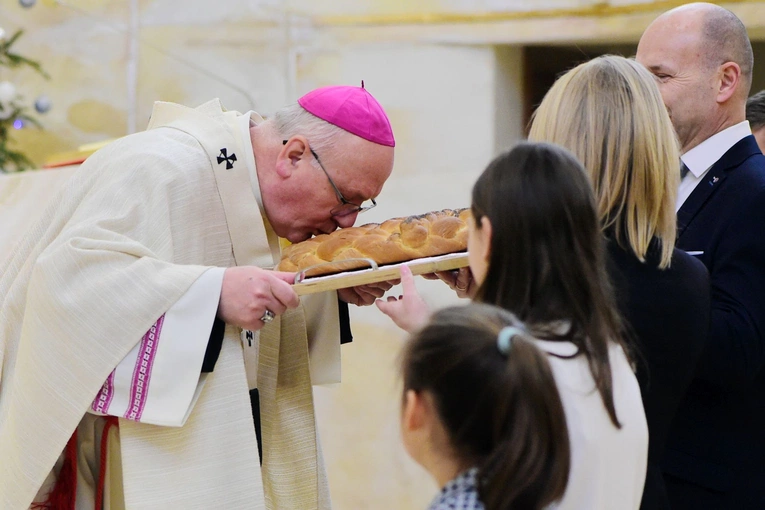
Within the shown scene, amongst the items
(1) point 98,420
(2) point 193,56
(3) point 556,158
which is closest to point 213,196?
(1) point 98,420

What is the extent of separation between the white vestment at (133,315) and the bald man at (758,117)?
188cm

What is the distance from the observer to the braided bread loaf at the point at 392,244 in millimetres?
2406

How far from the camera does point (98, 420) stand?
8.73 ft

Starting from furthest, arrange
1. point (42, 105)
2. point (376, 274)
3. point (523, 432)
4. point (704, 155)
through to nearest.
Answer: point (42, 105) < point (704, 155) < point (376, 274) < point (523, 432)

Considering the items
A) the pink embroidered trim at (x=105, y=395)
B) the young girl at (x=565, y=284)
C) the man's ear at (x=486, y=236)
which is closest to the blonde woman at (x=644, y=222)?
the young girl at (x=565, y=284)

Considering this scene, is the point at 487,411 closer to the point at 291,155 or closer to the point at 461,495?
the point at 461,495

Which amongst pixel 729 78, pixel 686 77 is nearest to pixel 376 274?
pixel 686 77

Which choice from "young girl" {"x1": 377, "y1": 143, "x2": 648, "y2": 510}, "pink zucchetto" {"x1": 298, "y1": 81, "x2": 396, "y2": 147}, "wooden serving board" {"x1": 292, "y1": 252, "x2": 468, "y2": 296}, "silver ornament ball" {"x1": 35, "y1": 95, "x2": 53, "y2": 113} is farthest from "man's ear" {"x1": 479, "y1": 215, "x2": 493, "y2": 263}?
"silver ornament ball" {"x1": 35, "y1": 95, "x2": 53, "y2": 113}

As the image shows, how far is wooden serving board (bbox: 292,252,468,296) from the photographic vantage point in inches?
90.6

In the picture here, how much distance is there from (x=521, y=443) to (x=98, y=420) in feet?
5.22

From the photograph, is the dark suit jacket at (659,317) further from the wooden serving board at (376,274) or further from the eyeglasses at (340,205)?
the eyeglasses at (340,205)

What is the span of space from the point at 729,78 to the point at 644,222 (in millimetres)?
1107

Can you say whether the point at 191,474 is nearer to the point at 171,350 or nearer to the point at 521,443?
the point at 171,350

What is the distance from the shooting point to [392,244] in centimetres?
241
